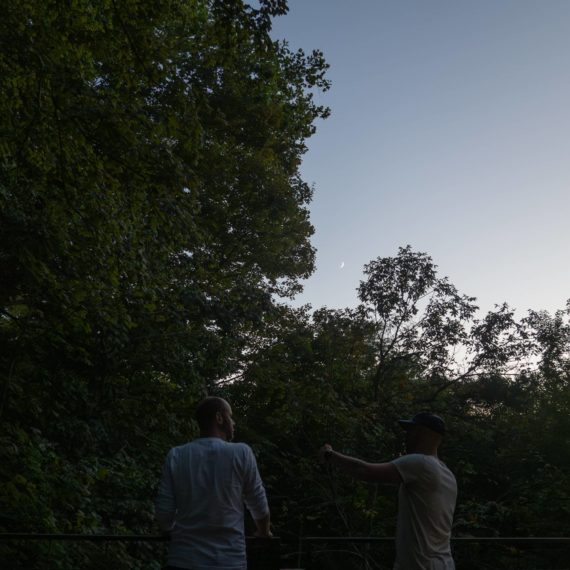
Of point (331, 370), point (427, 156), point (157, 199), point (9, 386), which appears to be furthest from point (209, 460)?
point (331, 370)

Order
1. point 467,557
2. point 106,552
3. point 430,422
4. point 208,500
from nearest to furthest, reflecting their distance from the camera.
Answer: point 208,500 < point 430,422 < point 106,552 < point 467,557

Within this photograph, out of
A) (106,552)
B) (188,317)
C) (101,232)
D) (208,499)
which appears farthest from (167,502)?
(188,317)

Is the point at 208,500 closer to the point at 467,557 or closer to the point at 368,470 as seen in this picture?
the point at 368,470

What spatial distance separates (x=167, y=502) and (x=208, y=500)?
0.19 meters

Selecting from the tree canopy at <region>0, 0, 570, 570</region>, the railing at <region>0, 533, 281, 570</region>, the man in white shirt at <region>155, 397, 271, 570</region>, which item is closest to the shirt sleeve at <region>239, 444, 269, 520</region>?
the man in white shirt at <region>155, 397, 271, 570</region>

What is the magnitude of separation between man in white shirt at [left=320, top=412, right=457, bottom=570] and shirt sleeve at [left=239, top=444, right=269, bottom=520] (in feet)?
1.09

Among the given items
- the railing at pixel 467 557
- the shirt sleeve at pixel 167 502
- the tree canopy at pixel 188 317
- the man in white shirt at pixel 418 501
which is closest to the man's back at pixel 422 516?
the man in white shirt at pixel 418 501

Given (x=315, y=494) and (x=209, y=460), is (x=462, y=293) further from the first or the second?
(x=209, y=460)

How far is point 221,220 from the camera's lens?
16.8m

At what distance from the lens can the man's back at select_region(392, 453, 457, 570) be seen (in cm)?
277

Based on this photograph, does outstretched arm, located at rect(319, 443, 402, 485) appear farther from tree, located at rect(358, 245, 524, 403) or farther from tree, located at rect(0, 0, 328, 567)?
tree, located at rect(358, 245, 524, 403)

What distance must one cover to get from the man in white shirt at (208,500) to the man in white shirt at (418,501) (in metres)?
0.42

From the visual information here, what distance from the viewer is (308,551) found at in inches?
136

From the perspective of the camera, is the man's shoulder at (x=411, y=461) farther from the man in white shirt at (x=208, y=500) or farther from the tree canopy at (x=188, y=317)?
the tree canopy at (x=188, y=317)
